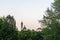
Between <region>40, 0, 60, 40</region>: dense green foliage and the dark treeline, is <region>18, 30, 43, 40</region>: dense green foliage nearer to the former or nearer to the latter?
the dark treeline

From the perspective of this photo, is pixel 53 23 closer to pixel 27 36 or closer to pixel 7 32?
pixel 7 32

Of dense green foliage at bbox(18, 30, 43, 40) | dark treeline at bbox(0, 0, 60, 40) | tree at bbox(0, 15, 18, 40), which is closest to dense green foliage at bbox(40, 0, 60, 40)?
dark treeline at bbox(0, 0, 60, 40)

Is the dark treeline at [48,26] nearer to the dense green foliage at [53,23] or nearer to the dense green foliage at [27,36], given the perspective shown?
the dense green foliage at [53,23]

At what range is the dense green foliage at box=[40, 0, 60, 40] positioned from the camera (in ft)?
143

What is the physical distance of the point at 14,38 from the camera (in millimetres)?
50406

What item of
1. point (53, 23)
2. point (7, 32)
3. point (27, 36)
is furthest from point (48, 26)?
point (27, 36)

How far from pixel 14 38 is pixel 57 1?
11.4 meters

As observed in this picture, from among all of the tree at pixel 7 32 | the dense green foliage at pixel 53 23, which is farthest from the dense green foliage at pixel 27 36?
the dense green foliage at pixel 53 23

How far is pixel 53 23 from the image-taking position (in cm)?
4469

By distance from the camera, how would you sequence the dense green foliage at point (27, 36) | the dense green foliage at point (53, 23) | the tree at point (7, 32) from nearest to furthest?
the dense green foliage at point (53, 23), the tree at point (7, 32), the dense green foliage at point (27, 36)

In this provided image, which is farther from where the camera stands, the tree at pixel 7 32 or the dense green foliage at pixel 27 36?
the dense green foliage at pixel 27 36

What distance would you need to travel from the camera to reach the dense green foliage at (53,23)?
143 ft

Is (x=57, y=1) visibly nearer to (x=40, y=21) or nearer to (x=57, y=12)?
(x=57, y=12)

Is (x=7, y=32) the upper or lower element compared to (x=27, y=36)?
upper
